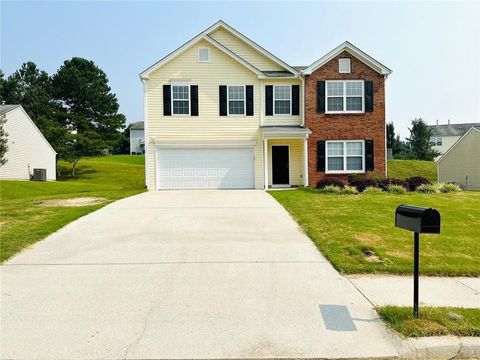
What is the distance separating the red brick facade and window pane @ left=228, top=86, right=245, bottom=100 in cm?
337

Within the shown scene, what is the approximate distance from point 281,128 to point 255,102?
2075 mm

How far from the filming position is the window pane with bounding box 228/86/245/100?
21062mm

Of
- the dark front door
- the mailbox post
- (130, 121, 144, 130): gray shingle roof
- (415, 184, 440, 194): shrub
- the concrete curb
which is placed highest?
(130, 121, 144, 130): gray shingle roof

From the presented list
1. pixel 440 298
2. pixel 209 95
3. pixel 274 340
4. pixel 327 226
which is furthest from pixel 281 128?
pixel 274 340

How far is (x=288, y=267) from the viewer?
6.80 m

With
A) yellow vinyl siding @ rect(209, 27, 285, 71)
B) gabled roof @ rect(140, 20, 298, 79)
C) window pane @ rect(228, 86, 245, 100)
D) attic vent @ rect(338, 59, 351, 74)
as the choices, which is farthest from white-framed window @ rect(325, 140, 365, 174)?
yellow vinyl siding @ rect(209, 27, 285, 71)

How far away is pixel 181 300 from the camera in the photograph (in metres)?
5.29

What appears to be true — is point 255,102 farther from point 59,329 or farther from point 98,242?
point 59,329

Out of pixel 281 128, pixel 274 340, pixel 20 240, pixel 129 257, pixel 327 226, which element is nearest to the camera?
pixel 274 340

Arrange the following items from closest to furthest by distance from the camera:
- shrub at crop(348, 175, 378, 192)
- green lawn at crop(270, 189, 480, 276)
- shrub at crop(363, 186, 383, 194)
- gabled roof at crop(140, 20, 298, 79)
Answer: green lawn at crop(270, 189, 480, 276), shrub at crop(363, 186, 383, 194), shrub at crop(348, 175, 378, 192), gabled roof at crop(140, 20, 298, 79)

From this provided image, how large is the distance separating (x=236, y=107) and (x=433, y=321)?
17.7 meters

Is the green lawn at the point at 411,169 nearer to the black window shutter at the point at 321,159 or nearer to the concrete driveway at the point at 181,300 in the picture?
the black window shutter at the point at 321,159

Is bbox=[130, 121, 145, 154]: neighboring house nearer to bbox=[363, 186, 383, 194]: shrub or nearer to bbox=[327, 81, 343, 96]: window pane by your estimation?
bbox=[327, 81, 343, 96]: window pane

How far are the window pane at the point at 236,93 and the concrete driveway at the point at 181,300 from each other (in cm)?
1278
